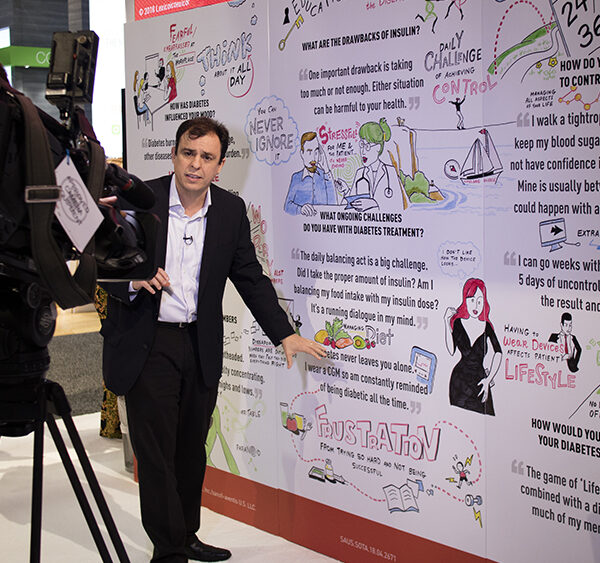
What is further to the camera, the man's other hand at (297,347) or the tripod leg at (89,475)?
the man's other hand at (297,347)

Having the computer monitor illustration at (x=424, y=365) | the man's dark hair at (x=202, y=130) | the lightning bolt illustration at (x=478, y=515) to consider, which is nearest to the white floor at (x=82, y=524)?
the lightning bolt illustration at (x=478, y=515)

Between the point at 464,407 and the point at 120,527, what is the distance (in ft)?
5.93

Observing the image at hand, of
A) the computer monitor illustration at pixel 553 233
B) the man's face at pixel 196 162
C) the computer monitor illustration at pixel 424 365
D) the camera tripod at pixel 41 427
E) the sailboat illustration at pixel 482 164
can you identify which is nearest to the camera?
the camera tripod at pixel 41 427

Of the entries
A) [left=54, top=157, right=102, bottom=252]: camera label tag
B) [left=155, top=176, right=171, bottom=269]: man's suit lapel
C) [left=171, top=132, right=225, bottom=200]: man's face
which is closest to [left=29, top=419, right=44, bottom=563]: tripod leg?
[left=54, top=157, right=102, bottom=252]: camera label tag

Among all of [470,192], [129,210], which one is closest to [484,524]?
[470,192]

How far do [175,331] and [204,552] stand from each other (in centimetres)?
102

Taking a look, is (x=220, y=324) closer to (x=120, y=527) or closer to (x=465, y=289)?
(x=465, y=289)

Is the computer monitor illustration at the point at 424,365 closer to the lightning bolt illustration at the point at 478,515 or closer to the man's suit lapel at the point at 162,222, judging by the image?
the lightning bolt illustration at the point at 478,515

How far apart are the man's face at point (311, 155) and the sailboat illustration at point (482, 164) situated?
695 millimetres

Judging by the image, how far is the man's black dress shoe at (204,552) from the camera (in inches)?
130

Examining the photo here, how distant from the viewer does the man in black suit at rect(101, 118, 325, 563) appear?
291 cm

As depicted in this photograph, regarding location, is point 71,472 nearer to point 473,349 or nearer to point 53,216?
point 53,216

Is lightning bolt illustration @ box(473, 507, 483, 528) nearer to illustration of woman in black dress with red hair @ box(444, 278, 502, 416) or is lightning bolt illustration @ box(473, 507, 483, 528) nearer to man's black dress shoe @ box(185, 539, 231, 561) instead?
illustration of woman in black dress with red hair @ box(444, 278, 502, 416)

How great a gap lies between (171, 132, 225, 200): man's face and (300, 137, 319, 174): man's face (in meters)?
0.37
